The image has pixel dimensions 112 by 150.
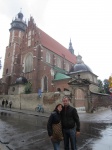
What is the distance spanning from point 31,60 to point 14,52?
676 cm

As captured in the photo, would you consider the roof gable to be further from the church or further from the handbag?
the handbag

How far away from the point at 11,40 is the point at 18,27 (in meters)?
4.27

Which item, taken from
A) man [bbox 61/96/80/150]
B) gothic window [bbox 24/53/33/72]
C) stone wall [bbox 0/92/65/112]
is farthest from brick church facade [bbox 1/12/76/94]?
man [bbox 61/96/80/150]

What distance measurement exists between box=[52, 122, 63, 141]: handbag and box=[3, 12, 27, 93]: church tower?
105 feet

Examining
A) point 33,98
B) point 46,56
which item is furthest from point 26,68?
point 33,98

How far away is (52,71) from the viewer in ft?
93.6

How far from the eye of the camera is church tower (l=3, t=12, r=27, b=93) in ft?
114

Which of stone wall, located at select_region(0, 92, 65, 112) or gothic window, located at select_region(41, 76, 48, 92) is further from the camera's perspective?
gothic window, located at select_region(41, 76, 48, 92)

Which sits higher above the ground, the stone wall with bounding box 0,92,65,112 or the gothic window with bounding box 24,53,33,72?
the gothic window with bounding box 24,53,33,72

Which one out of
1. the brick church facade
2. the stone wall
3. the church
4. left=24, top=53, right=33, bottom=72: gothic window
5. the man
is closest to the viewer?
the man

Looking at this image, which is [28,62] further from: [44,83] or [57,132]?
[57,132]

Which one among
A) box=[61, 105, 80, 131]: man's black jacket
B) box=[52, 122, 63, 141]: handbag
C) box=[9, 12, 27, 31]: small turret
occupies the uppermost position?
box=[9, 12, 27, 31]: small turret

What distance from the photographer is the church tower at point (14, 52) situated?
114 ft

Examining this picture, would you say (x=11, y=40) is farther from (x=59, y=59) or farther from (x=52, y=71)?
(x=52, y=71)
